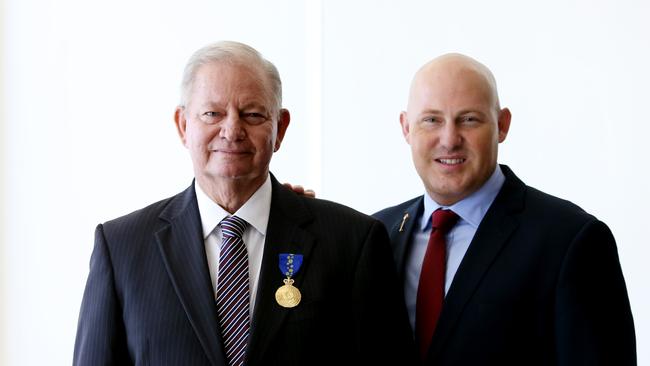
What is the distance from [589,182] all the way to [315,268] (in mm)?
2399

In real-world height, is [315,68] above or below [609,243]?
above

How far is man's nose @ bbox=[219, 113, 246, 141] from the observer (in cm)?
206

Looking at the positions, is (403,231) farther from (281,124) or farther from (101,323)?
(101,323)

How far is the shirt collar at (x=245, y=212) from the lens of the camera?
2.14 metres

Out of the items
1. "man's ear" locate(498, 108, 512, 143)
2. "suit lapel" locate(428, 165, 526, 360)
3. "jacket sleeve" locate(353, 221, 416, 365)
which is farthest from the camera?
"man's ear" locate(498, 108, 512, 143)

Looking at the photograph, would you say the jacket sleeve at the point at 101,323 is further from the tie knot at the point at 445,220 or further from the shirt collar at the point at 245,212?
the tie knot at the point at 445,220

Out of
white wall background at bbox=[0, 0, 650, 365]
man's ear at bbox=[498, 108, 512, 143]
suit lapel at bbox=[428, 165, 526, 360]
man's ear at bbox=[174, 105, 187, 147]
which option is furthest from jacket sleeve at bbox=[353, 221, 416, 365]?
white wall background at bbox=[0, 0, 650, 365]

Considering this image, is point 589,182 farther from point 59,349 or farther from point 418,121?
point 59,349

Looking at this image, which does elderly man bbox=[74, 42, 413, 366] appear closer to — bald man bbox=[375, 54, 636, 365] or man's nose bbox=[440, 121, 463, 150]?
bald man bbox=[375, 54, 636, 365]

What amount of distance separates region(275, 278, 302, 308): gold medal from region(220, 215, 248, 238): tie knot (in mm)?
169

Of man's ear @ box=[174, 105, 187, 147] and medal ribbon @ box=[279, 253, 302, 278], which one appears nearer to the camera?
medal ribbon @ box=[279, 253, 302, 278]

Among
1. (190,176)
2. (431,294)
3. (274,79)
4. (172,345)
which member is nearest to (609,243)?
(431,294)

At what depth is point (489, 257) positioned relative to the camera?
7.78ft

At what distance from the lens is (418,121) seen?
2557 mm
